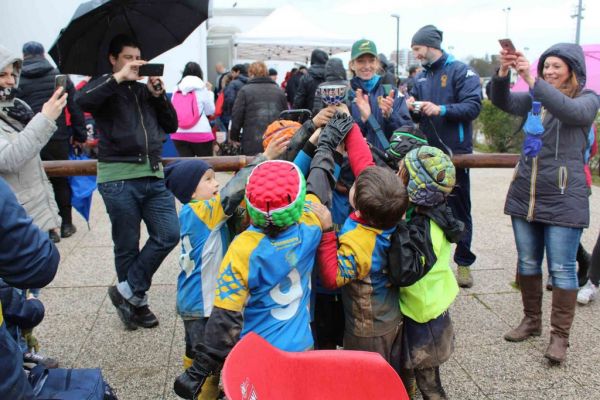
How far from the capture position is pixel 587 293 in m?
3.99

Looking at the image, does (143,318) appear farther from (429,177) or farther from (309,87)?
(309,87)

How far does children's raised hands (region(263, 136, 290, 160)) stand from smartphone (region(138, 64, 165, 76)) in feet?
3.23

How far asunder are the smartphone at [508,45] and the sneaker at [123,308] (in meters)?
2.87

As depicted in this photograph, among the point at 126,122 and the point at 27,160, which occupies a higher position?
the point at 126,122

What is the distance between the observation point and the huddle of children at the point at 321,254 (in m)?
1.88

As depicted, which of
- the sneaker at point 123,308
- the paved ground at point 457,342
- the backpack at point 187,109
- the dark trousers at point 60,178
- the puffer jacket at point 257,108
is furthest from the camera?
the backpack at point 187,109

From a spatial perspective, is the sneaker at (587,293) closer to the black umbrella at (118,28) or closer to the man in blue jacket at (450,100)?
the man in blue jacket at (450,100)

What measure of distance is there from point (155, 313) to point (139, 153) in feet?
4.20

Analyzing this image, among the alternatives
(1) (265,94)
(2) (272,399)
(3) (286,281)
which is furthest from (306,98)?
(2) (272,399)

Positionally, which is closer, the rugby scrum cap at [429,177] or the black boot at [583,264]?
the rugby scrum cap at [429,177]

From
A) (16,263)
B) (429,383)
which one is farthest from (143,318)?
(16,263)

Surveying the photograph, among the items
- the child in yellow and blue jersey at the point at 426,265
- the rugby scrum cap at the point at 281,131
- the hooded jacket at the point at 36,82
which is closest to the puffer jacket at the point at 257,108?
the hooded jacket at the point at 36,82

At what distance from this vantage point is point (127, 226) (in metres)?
3.34

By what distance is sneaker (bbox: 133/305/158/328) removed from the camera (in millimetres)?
3570
